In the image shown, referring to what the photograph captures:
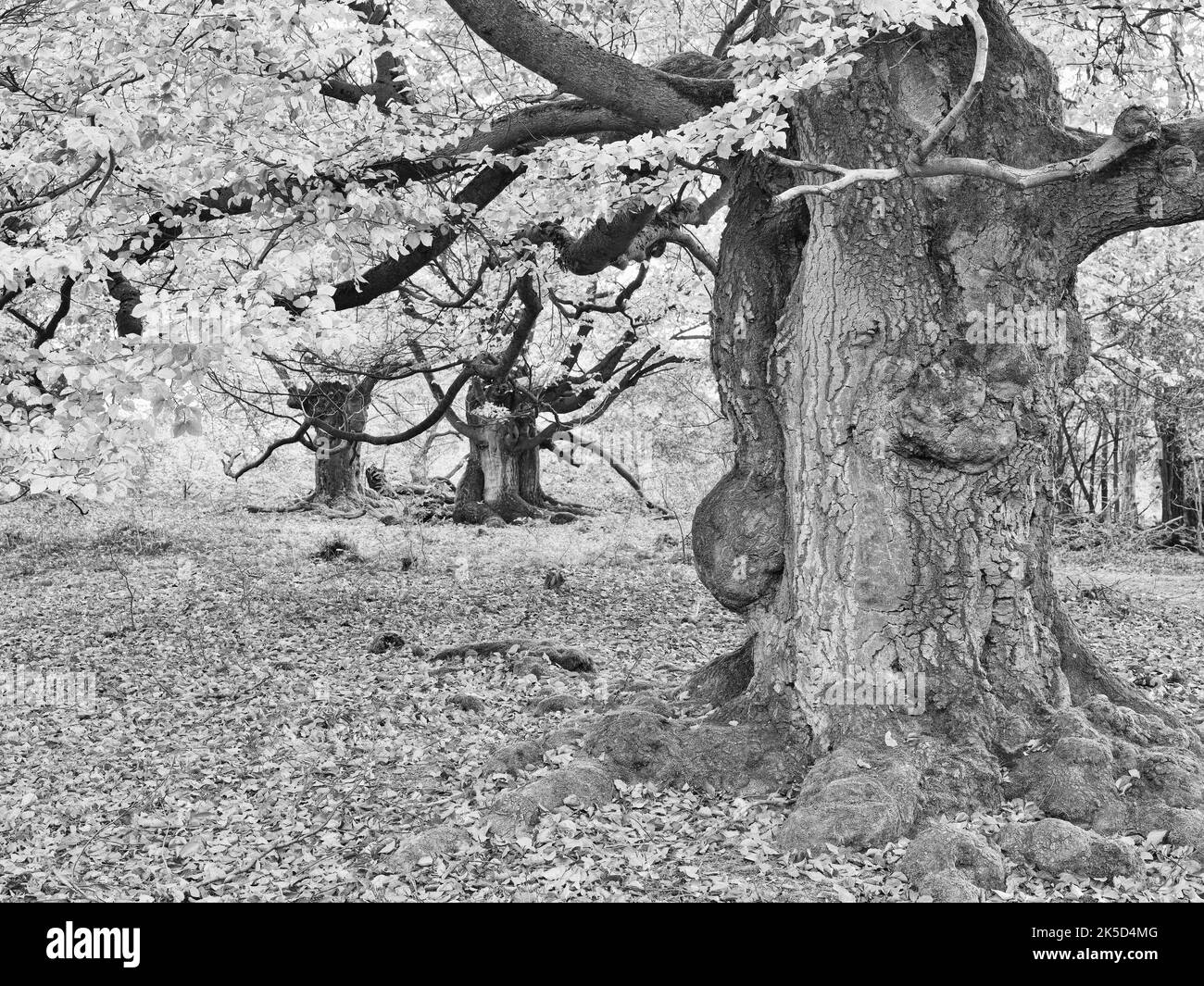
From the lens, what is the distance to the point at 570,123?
618 centimetres

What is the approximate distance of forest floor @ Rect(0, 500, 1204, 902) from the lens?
14.7ft

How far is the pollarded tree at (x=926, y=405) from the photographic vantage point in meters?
4.97

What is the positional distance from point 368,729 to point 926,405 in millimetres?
4268

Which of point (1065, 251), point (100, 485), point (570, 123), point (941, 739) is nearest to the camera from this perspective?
point (100, 485)

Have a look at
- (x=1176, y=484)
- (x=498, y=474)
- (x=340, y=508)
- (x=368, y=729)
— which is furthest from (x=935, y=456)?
(x=340, y=508)

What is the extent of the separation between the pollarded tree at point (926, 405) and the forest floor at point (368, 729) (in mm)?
499

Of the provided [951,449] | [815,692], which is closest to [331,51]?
[951,449]

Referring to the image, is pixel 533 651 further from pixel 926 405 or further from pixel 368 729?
pixel 926 405

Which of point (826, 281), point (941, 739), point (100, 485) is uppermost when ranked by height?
point (826, 281)

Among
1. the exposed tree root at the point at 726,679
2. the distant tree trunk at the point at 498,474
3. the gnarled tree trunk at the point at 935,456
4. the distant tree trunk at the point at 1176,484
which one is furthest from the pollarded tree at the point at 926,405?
the distant tree trunk at the point at 498,474

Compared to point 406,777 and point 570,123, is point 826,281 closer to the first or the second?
point 570,123

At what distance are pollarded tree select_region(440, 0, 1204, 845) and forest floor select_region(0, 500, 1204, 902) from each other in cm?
50

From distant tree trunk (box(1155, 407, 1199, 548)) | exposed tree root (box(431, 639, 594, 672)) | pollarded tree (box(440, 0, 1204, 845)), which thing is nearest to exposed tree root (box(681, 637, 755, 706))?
pollarded tree (box(440, 0, 1204, 845))
